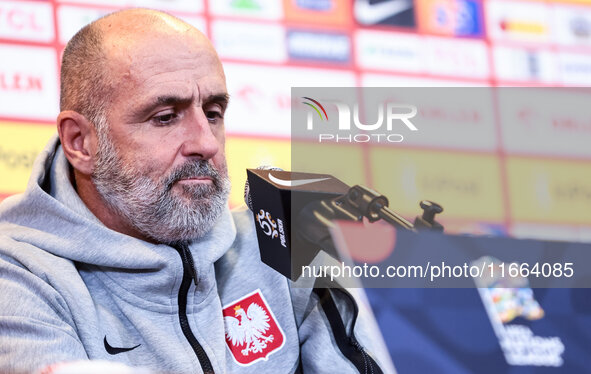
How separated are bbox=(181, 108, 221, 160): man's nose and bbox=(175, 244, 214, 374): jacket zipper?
17cm

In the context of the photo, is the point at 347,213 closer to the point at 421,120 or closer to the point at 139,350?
the point at 139,350

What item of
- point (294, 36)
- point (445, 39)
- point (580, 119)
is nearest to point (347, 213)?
point (294, 36)

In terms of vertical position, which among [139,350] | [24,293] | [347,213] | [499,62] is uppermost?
[499,62]

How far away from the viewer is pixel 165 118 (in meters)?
1.30

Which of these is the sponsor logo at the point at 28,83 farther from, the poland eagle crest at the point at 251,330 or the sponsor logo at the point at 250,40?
the poland eagle crest at the point at 251,330

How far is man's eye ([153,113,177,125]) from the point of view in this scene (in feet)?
4.24

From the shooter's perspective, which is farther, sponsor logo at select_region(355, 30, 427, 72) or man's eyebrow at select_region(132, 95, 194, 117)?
sponsor logo at select_region(355, 30, 427, 72)

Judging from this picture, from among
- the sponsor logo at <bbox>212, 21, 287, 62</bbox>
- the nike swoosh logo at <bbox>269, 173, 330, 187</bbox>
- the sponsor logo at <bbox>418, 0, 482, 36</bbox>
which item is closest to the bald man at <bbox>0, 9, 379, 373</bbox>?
the nike swoosh logo at <bbox>269, 173, 330, 187</bbox>

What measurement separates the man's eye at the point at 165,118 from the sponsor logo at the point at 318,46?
3.52ft

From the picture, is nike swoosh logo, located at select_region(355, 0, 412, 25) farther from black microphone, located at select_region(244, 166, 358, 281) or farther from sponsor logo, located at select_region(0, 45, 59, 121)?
black microphone, located at select_region(244, 166, 358, 281)

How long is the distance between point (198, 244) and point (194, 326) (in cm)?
14

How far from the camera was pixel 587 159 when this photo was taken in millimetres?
2719

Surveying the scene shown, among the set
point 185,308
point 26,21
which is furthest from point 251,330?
point 26,21

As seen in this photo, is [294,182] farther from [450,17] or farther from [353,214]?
[450,17]
